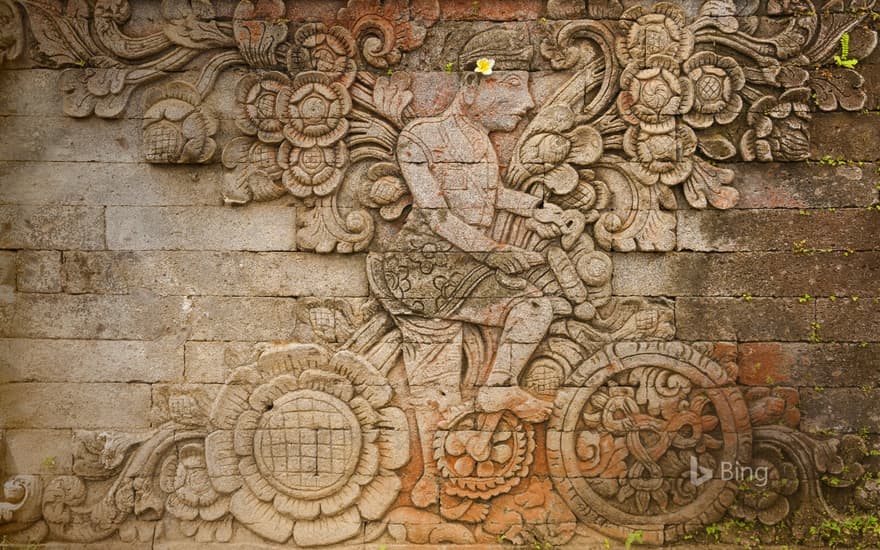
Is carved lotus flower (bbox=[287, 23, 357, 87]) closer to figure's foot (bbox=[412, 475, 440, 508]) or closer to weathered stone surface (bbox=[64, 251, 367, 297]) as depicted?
weathered stone surface (bbox=[64, 251, 367, 297])

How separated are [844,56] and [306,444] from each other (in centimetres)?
463

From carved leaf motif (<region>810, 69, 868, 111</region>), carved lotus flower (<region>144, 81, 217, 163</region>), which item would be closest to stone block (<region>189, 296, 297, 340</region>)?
carved lotus flower (<region>144, 81, 217, 163</region>)

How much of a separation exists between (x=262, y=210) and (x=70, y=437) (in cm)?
214

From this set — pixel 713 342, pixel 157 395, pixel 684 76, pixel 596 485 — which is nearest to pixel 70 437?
pixel 157 395

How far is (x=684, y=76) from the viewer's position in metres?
5.01

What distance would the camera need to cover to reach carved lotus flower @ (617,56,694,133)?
16.4 feet

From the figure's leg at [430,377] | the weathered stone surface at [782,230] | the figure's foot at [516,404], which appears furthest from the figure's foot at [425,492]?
the weathered stone surface at [782,230]

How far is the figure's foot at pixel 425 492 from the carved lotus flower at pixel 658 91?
9.59ft

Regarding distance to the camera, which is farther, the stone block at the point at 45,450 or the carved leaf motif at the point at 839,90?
the stone block at the point at 45,450

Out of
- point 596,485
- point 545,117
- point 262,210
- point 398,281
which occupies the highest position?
point 545,117

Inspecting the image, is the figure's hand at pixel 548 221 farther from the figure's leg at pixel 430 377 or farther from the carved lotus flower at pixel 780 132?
the carved lotus flower at pixel 780 132

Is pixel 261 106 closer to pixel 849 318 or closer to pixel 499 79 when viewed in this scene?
pixel 499 79

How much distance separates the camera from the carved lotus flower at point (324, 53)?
5008mm

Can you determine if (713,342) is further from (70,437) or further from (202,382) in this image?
(70,437)
